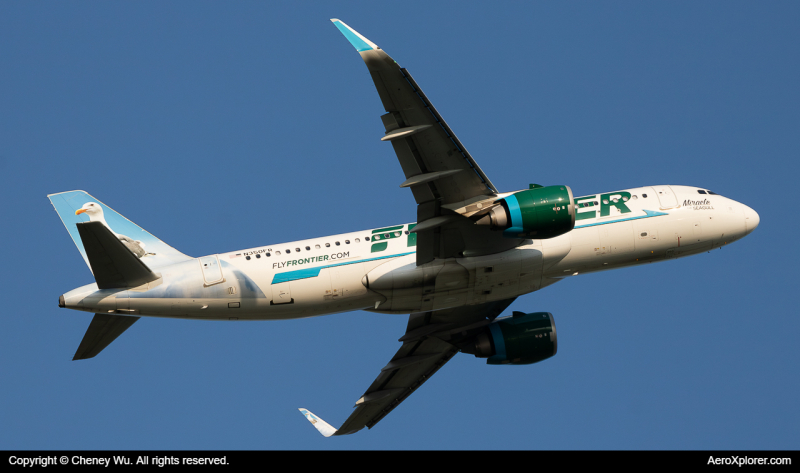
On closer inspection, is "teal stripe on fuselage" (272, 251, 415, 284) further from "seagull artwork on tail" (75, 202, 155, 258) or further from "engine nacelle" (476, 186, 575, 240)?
"seagull artwork on tail" (75, 202, 155, 258)

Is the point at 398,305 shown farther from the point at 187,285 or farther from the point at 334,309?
the point at 187,285

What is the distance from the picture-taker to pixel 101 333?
34312 millimetres

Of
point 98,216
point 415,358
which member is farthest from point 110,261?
point 415,358

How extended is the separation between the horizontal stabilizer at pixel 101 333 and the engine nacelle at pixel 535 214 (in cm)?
1638

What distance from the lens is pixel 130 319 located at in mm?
34719

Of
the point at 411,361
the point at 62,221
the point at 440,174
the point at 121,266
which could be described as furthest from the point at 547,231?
the point at 62,221

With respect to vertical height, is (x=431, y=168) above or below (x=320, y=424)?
above

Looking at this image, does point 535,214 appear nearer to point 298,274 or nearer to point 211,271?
point 298,274

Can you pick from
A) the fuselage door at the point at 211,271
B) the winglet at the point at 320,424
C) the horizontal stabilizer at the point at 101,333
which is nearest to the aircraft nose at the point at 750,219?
the winglet at the point at 320,424

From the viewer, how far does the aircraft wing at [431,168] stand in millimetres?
28203

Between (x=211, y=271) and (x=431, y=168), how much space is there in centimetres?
1043

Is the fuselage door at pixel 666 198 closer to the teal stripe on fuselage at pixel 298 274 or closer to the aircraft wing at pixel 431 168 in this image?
the aircraft wing at pixel 431 168

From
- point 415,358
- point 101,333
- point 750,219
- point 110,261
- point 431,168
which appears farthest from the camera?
point 415,358

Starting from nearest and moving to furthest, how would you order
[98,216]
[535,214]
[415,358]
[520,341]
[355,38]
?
1. [355,38]
2. [535,214]
3. [98,216]
4. [520,341]
5. [415,358]
